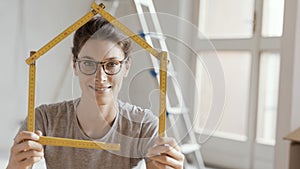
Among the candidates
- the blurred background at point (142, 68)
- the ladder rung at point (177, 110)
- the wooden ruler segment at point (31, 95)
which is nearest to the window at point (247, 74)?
the blurred background at point (142, 68)

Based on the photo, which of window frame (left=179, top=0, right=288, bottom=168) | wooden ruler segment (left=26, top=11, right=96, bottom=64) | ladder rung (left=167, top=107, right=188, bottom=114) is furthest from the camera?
window frame (left=179, top=0, right=288, bottom=168)

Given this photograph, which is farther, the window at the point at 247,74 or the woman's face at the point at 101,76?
the window at the point at 247,74

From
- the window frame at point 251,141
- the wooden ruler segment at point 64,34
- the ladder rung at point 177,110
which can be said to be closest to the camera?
the wooden ruler segment at point 64,34

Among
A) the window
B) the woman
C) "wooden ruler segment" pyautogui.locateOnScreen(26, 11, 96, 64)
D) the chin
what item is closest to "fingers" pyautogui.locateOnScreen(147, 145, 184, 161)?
the woman

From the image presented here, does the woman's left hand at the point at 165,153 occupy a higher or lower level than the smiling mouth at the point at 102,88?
lower

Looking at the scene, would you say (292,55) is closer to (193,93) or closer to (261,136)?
(193,93)

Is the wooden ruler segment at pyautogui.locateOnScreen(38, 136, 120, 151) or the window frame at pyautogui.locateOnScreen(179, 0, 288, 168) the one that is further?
the window frame at pyautogui.locateOnScreen(179, 0, 288, 168)

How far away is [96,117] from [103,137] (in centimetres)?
4

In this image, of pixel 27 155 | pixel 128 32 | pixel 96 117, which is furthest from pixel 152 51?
pixel 27 155

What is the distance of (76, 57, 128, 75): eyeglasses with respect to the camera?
0.64 metres

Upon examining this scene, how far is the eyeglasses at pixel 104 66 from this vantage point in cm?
64

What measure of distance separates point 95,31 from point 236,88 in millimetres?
1086

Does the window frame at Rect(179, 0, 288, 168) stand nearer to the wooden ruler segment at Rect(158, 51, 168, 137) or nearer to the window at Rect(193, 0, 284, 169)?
the window at Rect(193, 0, 284, 169)

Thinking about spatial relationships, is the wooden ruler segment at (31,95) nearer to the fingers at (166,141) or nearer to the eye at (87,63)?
the eye at (87,63)
